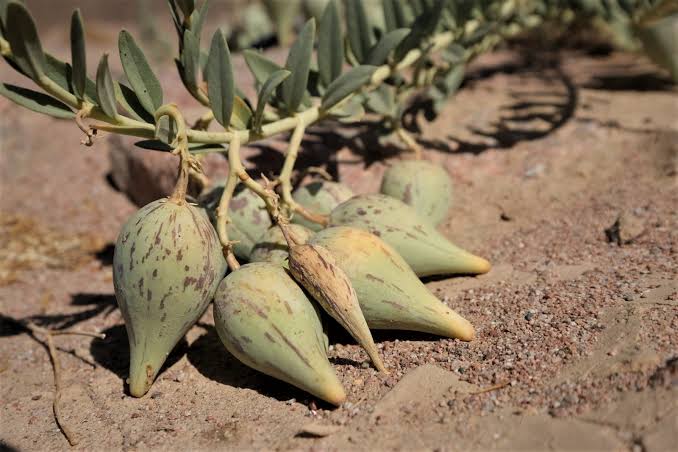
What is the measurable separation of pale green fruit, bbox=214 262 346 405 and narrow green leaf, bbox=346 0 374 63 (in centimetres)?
74

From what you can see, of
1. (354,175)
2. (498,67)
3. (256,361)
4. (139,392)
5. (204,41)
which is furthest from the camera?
(204,41)

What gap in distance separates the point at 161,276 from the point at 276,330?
22cm

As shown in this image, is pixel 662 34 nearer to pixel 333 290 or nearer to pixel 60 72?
pixel 333 290

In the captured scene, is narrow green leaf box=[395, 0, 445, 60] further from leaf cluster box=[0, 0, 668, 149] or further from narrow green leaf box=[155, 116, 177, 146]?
narrow green leaf box=[155, 116, 177, 146]

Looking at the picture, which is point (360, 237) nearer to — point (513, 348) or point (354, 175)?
Result: point (513, 348)

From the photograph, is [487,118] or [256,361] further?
[487,118]

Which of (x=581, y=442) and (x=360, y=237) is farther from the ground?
(x=360, y=237)

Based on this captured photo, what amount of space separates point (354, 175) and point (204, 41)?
7.53ft

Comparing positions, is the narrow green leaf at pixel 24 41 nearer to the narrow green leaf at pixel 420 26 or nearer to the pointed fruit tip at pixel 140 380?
the pointed fruit tip at pixel 140 380

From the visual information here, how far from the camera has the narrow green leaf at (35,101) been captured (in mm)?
1167

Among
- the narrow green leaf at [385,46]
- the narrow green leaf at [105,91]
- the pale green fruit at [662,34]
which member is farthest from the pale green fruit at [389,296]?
the pale green fruit at [662,34]

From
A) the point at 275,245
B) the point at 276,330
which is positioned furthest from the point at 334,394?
the point at 275,245

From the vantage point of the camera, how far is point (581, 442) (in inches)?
34.2

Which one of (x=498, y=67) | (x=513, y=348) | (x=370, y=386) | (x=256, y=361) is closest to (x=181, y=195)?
(x=256, y=361)
